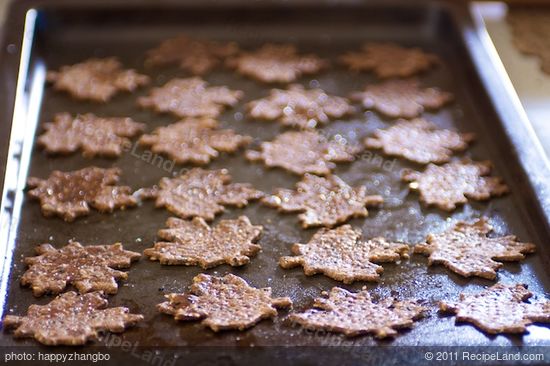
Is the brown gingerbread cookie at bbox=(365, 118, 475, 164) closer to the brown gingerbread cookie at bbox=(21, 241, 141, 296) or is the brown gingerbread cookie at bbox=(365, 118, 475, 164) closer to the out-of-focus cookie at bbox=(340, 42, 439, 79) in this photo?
the out-of-focus cookie at bbox=(340, 42, 439, 79)

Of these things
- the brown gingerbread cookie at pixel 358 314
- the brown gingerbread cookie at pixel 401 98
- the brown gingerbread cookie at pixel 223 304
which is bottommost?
the brown gingerbread cookie at pixel 358 314

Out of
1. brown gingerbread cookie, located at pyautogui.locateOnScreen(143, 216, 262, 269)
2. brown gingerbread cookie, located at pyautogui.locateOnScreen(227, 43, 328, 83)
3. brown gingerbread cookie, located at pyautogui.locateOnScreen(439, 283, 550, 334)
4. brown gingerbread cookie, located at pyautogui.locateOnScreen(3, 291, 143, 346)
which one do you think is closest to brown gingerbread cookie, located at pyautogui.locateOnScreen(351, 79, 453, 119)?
brown gingerbread cookie, located at pyautogui.locateOnScreen(227, 43, 328, 83)

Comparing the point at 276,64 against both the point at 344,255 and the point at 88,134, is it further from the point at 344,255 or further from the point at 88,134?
the point at 344,255

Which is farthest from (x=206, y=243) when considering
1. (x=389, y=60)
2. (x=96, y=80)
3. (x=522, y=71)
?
(x=522, y=71)

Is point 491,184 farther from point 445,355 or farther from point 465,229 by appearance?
point 445,355

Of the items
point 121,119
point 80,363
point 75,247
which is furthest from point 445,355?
point 121,119

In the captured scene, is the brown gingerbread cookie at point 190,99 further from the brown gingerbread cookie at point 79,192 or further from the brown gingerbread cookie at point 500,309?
the brown gingerbread cookie at point 500,309

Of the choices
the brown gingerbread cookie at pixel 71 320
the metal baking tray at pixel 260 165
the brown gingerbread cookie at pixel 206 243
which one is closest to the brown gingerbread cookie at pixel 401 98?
the metal baking tray at pixel 260 165
